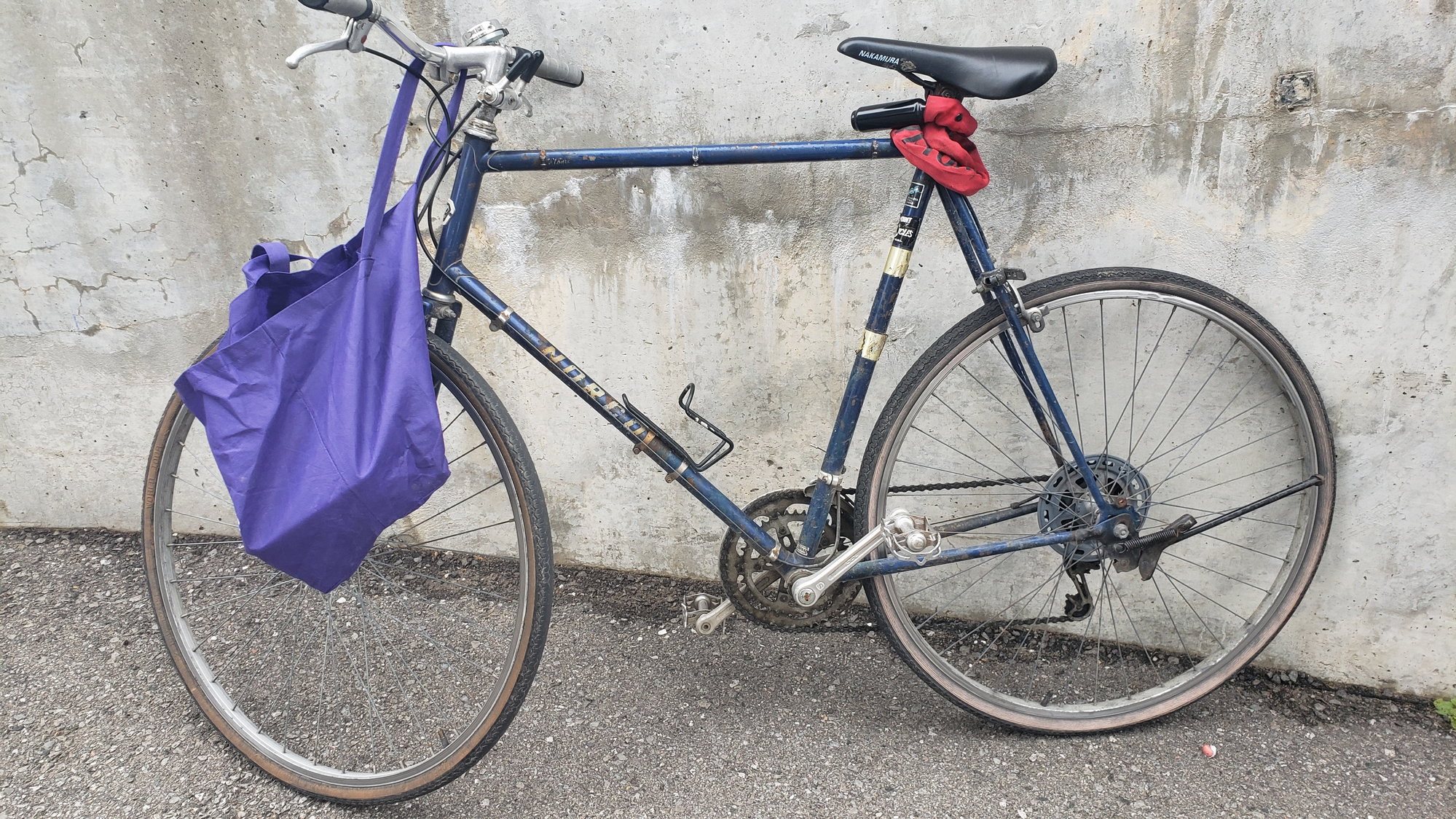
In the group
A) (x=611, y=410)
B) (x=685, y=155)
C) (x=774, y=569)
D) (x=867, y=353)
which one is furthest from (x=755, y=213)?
(x=774, y=569)

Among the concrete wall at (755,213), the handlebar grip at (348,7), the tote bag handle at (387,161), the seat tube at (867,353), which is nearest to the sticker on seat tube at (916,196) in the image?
the seat tube at (867,353)

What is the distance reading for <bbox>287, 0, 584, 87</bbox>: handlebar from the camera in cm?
148

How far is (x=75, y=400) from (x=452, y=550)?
1373 millimetres

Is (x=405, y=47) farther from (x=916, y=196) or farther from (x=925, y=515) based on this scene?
(x=925, y=515)

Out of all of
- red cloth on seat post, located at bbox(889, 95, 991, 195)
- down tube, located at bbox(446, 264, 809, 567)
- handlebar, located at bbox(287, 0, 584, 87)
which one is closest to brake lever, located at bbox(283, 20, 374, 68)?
handlebar, located at bbox(287, 0, 584, 87)

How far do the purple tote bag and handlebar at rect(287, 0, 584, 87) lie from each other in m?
0.10

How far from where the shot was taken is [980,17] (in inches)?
77.8

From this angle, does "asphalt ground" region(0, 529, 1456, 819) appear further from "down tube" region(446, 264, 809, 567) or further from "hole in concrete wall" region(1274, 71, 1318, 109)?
"hole in concrete wall" region(1274, 71, 1318, 109)

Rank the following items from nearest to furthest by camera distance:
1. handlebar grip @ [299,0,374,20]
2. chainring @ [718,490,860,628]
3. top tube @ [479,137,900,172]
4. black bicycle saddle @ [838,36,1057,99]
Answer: handlebar grip @ [299,0,374,20], black bicycle saddle @ [838,36,1057,99], top tube @ [479,137,900,172], chainring @ [718,490,860,628]

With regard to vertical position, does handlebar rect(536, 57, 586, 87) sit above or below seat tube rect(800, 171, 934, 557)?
above

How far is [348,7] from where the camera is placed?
1.46m

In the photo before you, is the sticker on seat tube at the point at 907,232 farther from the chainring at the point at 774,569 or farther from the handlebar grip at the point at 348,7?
the handlebar grip at the point at 348,7

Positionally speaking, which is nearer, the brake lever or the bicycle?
the brake lever

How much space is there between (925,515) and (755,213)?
1006mm
